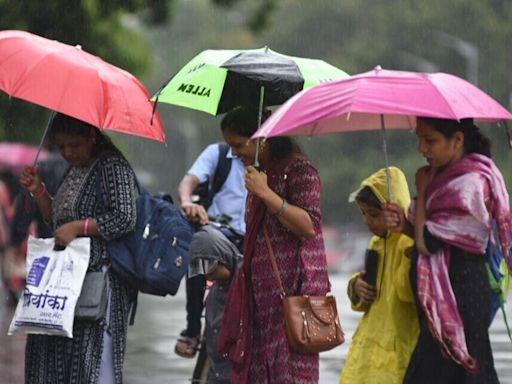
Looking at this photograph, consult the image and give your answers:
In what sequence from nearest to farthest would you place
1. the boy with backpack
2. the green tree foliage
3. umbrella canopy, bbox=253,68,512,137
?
1. umbrella canopy, bbox=253,68,512,137
2. the boy with backpack
3. the green tree foliage

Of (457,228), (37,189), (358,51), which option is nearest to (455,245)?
(457,228)

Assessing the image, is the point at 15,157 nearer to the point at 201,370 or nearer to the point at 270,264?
the point at 201,370

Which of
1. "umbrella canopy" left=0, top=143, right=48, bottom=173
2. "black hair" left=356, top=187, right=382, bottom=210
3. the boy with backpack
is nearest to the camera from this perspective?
"black hair" left=356, top=187, right=382, bottom=210

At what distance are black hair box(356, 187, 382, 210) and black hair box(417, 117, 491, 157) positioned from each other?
0.75m

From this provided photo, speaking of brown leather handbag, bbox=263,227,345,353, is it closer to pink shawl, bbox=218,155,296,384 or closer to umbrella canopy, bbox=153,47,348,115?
pink shawl, bbox=218,155,296,384

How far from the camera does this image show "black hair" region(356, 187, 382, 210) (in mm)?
7066

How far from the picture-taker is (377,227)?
278 inches

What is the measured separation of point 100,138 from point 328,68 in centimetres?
118

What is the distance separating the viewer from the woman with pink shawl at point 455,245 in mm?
6270

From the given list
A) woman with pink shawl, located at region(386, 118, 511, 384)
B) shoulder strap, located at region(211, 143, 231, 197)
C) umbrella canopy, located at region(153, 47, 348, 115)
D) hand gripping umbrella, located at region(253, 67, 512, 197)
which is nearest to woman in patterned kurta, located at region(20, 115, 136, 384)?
umbrella canopy, located at region(153, 47, 348, 115)

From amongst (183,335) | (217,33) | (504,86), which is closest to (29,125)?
(183,335)

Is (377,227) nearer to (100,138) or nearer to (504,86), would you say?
(100,138)

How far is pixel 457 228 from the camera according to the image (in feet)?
20.6

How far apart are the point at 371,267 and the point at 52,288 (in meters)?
1.51
